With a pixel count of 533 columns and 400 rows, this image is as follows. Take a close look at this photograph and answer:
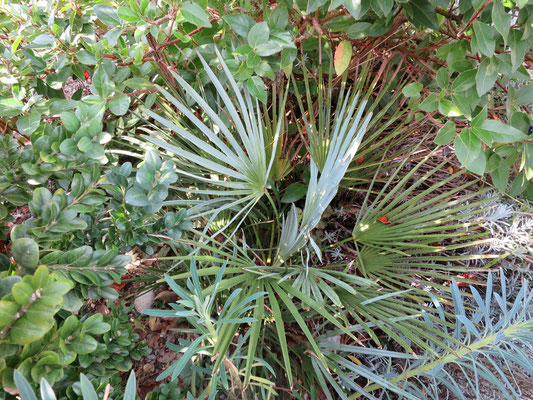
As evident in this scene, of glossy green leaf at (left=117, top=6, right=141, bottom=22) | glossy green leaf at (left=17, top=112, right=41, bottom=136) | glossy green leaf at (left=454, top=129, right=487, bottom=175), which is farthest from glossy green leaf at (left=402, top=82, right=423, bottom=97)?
glossy green leaf at (left=17, top=112, right=41, bottom=136)

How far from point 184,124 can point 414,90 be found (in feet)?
2.82

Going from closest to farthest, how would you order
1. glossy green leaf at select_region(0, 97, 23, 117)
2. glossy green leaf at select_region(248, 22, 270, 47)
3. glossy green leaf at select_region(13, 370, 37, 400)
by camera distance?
1. glossy green leaf at select_region(13, 370, 37, 400)
2. glossy green leaf at select_region(0, 97, 23, 117)
3. glossy green leaf at select_region(248, 22, 270, 47)

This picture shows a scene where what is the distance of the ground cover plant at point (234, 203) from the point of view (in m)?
0.81

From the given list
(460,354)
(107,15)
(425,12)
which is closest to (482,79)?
(425,12)

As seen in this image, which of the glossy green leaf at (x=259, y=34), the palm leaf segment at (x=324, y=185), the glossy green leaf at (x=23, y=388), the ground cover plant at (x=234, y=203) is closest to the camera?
the glossy green leaf at (x=23, y=388)

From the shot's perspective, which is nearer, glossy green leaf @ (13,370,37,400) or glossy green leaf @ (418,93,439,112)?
glossy green leaf @ (13,370,37,400)

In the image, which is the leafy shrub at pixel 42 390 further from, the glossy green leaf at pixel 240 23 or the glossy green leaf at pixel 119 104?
the glossy green leaf at pixel 240 23

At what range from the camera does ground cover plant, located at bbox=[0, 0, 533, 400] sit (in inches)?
32.1

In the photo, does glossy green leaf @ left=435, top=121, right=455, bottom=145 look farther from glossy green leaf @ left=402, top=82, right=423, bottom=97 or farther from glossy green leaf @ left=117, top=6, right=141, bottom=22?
glossy green leaf @ left=117, top=6, right=141, bottom=22

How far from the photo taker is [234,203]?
122 cm

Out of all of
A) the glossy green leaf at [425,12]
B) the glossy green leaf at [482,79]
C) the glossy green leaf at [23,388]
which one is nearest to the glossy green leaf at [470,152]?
the glossy green leaf at [482,79]

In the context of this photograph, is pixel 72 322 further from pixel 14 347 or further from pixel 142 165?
pixel 142 165

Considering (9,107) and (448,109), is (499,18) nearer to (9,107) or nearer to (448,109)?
(448,109)

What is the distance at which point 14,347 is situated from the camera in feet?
1.99
